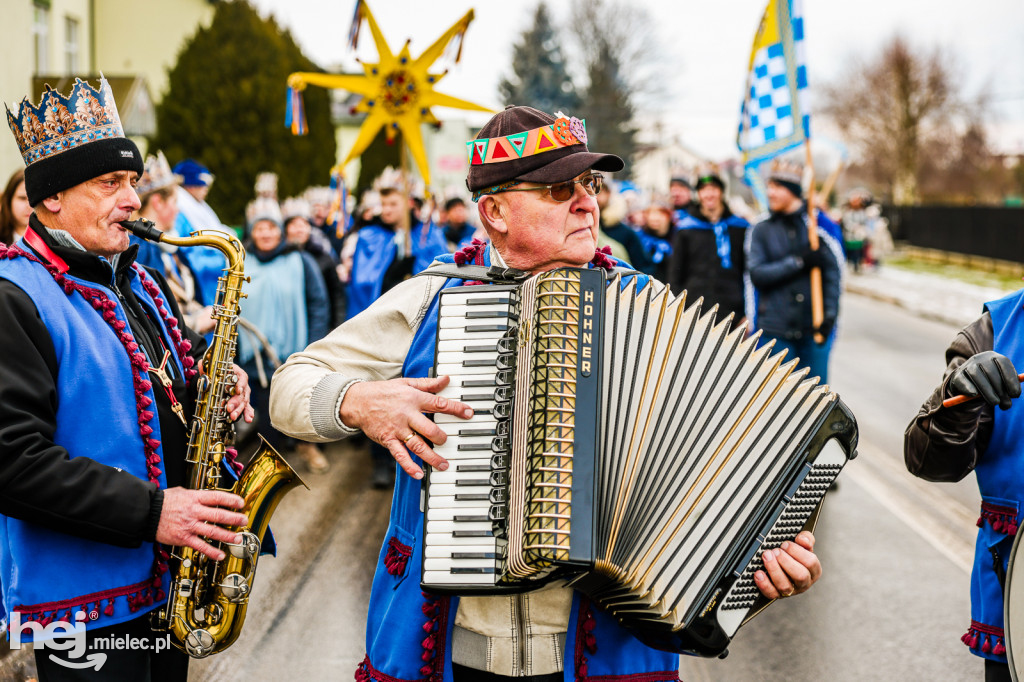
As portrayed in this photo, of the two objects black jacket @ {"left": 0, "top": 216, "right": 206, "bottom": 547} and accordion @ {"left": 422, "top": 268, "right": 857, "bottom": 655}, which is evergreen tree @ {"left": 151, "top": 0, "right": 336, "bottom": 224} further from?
accordion @ {"left": 422, "top": 268, "right": 857, "bottom": 655}

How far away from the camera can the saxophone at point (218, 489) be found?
262 centimetres

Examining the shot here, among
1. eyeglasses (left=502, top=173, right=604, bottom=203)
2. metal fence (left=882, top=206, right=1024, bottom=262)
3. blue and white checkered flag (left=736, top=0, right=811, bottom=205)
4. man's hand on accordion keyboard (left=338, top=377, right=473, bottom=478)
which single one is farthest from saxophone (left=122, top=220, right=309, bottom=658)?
metal fence (left=882, top=206, right=1024, bottom=262)

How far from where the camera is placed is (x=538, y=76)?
158 ft

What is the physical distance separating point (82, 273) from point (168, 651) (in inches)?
42.4

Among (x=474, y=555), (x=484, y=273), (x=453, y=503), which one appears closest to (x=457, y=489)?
(x=453, y=503)

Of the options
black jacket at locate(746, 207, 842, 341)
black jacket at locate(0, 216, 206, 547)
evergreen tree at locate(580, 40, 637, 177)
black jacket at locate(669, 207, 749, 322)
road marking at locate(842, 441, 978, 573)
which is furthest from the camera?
evergreen tree at locate(580, 40, 637, 177)

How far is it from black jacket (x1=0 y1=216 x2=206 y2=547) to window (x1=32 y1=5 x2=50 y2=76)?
1596cm

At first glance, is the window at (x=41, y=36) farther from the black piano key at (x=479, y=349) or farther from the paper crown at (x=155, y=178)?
the black piano key at (x=479, y=349)

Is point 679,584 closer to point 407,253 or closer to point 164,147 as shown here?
point 407,253

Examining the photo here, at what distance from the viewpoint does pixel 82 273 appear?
2.58 meters

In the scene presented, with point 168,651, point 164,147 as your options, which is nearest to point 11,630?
point 168,651

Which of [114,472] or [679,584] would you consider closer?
[679,584]

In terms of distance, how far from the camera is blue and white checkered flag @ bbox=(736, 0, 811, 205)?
720cm

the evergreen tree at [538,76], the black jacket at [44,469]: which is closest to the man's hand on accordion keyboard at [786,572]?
the black jacket at [44,469]
